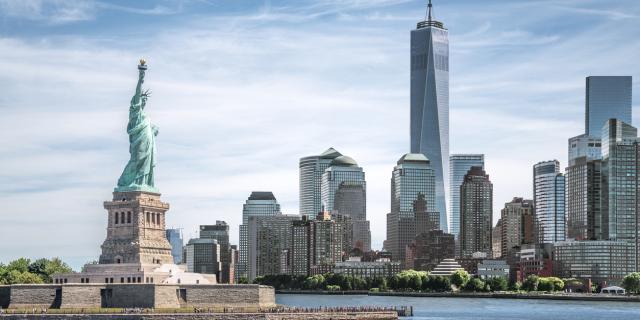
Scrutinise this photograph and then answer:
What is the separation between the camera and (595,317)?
194 metres

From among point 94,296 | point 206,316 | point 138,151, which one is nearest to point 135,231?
point 138,151

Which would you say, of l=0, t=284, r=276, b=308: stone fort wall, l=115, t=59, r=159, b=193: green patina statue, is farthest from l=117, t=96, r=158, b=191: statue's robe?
l=0, t=284, r=276, b=308: stone fort wall

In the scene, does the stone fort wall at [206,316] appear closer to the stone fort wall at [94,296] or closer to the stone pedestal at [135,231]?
the stone fort wall at [94,296]

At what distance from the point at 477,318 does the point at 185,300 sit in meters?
53.0

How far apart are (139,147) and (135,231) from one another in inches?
456

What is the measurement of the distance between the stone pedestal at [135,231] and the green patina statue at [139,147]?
172 cm

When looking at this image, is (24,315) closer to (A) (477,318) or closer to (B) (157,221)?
(B) (157,221)

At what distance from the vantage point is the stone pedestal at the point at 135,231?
163 m

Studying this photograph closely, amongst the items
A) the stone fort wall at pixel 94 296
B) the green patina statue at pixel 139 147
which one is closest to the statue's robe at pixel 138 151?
the green patina statue at pixel 139 147

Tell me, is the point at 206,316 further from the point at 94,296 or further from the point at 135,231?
the point at 135,231

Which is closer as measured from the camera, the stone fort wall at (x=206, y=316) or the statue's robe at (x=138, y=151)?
the stone fort wall at (x=206, y=316)

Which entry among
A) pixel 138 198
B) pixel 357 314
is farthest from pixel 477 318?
pixel 138 198

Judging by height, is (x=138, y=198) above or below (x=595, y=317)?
above

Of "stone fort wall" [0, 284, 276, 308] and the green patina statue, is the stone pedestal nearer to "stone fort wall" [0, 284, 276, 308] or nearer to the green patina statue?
the green patina statue
